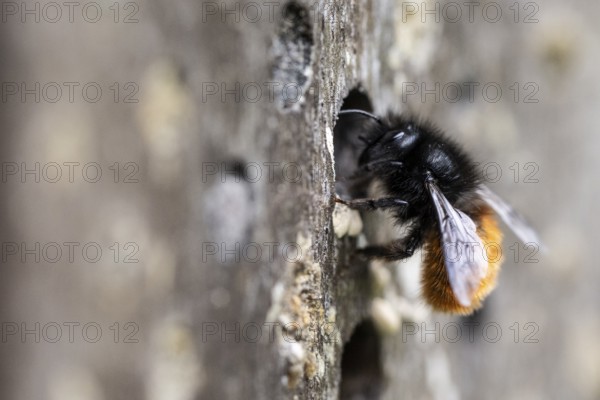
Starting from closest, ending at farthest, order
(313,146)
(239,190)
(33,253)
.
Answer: (313,146)
(239,190)
(33,253)

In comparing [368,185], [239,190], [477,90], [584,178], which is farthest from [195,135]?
[584,178]

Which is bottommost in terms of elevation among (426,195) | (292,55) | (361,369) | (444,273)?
(361,369)

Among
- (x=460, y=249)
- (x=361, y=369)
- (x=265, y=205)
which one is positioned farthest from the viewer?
(x=361, y=369)

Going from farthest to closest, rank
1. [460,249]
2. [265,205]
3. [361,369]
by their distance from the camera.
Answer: [361,369]
[265,205]
[460,249]

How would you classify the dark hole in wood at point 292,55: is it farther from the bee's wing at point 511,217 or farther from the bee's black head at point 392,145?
the bee's wing at point 511,217

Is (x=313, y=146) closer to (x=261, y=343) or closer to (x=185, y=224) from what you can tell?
(x=261, y=343)

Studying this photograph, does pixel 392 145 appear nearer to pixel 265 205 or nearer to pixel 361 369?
pixel 265 205

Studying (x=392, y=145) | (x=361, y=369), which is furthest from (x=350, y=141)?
(x=361, y=369)
